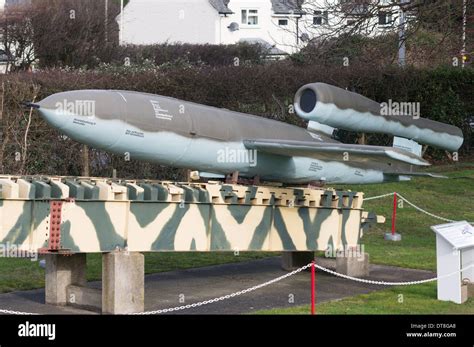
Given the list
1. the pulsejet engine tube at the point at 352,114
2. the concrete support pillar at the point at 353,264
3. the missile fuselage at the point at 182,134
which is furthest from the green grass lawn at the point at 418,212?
the pulsejet engine tube at the point at 352,114

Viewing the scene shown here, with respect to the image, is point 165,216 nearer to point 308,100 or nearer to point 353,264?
point 308,100

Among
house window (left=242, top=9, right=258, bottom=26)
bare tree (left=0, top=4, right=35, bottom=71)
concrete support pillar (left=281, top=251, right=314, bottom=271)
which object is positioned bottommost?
concrete support pillar (left=281, top=251, right=314, bottom=271)

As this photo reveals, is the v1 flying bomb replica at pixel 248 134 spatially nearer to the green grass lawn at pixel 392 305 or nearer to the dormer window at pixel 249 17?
the green grass lawn at pixel 392 305

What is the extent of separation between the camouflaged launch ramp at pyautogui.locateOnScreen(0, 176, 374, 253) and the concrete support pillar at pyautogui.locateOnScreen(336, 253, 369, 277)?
379 mm

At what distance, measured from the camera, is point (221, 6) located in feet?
203

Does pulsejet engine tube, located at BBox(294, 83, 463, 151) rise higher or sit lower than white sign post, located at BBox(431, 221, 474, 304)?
higher

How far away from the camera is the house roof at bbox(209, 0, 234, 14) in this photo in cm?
6094

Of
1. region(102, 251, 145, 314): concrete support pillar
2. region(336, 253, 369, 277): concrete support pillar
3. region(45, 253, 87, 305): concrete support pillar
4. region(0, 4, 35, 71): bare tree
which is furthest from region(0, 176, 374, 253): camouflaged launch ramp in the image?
region(0, 4, 35, 71): bare tree

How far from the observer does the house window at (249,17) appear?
6378 centimetres

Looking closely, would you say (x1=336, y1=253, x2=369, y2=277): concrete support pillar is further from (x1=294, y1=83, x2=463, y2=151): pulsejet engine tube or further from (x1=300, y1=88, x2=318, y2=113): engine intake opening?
(x1=300, y1=88, x2=318, y2=113): engine intake opening

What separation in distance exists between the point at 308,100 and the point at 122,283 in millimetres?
4965

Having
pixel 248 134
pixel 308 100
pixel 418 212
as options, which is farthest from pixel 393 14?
pixel 248 134
